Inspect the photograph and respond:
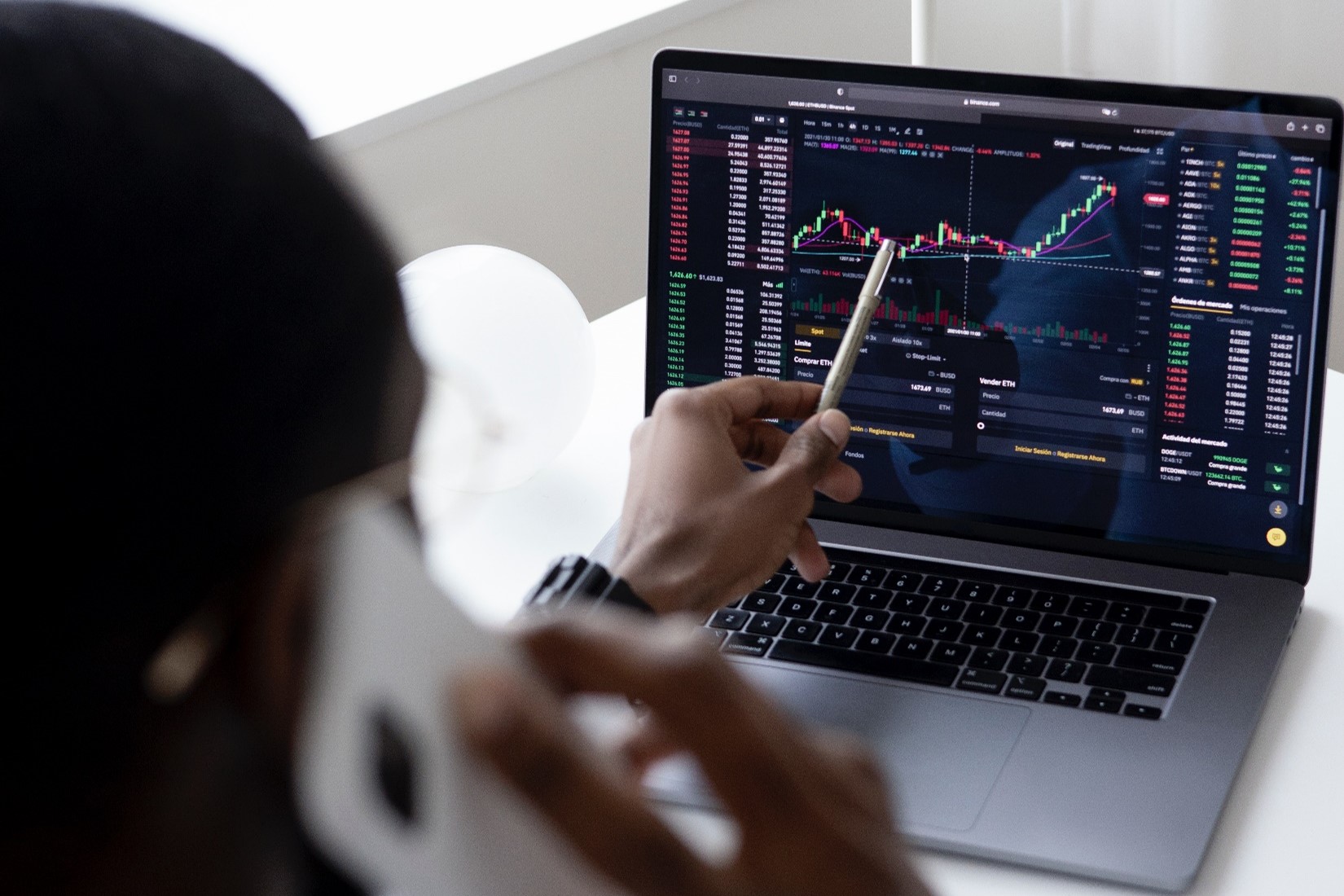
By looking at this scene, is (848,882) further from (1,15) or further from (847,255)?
(847,255)

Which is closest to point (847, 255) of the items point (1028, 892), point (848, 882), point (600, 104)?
point (1028, 892)

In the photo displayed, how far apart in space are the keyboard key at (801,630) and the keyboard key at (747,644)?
0.04ft

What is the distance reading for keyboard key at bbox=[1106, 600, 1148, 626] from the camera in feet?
2.95

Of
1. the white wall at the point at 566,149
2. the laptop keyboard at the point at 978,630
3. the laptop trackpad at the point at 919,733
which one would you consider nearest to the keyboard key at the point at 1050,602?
the laptop keyboard at the point at 978,630

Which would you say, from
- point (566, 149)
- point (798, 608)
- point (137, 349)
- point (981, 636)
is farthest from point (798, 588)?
point (566, 149)

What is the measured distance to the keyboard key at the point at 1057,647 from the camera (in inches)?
34.3

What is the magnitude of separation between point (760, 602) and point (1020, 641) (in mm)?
166

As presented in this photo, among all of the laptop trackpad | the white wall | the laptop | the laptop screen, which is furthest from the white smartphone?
the white wall

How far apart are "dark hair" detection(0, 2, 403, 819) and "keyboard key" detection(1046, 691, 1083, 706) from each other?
64cm

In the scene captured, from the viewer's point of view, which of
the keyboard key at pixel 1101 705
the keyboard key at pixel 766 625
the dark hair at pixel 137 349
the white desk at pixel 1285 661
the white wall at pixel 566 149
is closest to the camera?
the dark hair at pixel 137 349

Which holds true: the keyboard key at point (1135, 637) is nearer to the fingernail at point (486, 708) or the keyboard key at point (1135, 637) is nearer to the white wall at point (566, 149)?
the fingernail at point (486, 708)

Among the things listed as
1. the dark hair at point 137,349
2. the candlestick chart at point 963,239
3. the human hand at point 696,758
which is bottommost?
the candlestick chart at point 963,239

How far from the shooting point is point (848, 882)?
1.12 ft

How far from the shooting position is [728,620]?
0.93m
